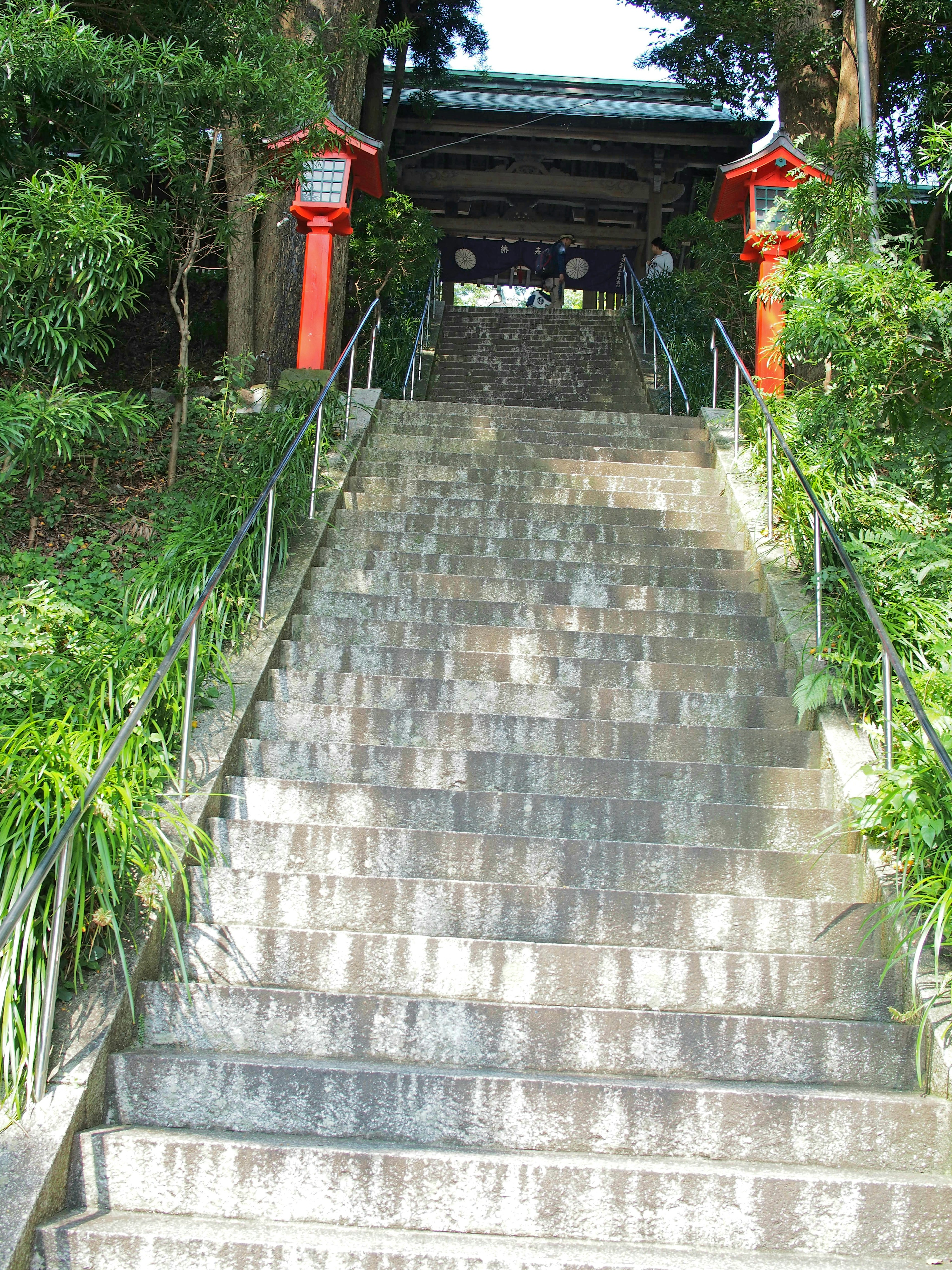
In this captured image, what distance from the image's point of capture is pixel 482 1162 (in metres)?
2.51

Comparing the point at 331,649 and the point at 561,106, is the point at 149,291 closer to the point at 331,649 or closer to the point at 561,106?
the point at 331,649

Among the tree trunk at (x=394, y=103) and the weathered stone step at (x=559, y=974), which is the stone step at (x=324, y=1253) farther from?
the tree trunk at (x=394, y=103)

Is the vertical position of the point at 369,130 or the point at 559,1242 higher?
the point at 369,130

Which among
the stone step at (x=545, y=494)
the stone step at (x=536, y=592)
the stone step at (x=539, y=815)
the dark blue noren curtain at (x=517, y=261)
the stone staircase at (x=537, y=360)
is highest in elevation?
the dark blue noren curtain at (x=517, y=261)

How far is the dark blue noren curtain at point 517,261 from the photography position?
18.3 m

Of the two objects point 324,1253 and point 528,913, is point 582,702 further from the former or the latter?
point 324,1253

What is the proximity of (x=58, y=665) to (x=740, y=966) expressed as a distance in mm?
2688

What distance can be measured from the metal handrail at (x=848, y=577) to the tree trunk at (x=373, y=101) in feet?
25.1

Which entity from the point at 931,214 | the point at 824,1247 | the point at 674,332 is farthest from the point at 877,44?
the point at 824,1247

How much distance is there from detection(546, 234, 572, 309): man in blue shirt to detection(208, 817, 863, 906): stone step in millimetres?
13205

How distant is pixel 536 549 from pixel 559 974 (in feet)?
9.24

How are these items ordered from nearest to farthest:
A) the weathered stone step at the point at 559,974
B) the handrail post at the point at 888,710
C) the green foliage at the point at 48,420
Result: the weathered stone step at the point at 559,974, the handrail post at the point at 888,710, the green foliage at the point at 48,420

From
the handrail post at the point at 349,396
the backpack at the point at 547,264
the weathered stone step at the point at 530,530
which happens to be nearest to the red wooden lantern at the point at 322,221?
the handrail post at the point at 349,396

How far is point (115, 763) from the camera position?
3.14 meters
